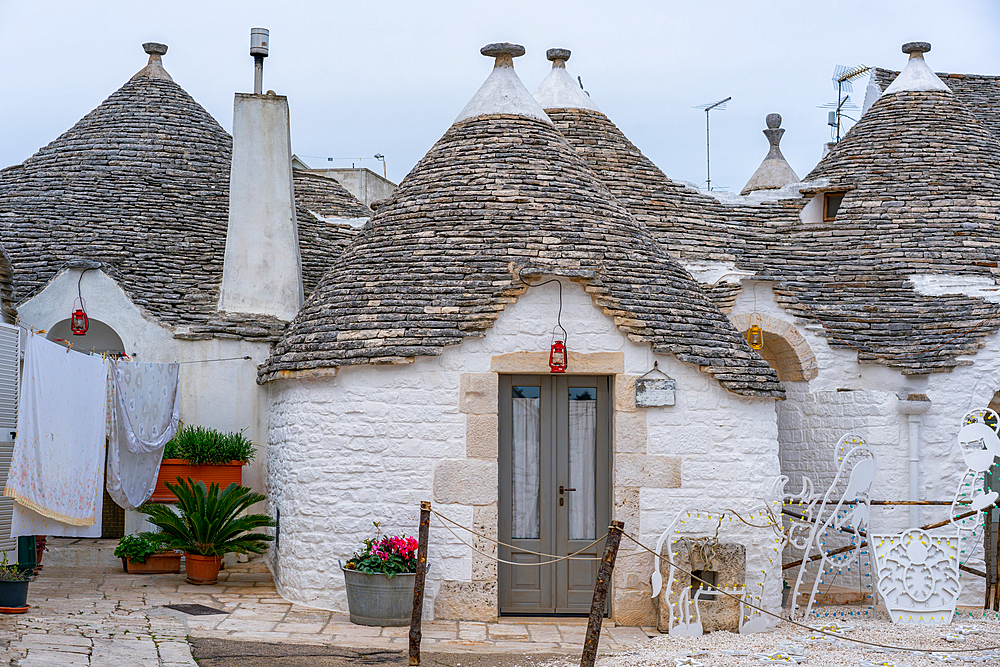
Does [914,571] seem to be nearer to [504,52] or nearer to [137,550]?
[504,52]

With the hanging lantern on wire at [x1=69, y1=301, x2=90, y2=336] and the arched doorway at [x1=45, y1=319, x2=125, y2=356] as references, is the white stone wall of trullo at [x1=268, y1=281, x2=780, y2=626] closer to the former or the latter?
the hanging lantern on wire at [x1=69, y1=301, x2=90, y2=336]

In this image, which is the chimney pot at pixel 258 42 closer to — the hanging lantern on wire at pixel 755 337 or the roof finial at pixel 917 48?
the hanging lantern on wire at pixel 755 337

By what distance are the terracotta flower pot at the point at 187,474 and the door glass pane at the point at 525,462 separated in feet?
11.6

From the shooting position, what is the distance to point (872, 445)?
36.9 feet

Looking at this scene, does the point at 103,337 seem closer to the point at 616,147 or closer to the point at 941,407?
the point at 616,147

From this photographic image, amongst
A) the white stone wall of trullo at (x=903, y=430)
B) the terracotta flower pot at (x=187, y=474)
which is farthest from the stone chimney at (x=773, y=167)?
the terracotta flower pot at (x=187, y=474)

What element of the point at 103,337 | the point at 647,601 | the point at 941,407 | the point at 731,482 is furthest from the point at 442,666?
the point at 103,337

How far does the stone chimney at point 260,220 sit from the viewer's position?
40.8ft

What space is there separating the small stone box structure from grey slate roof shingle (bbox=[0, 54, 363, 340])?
5.62 meters

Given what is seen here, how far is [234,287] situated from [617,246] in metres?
4.82

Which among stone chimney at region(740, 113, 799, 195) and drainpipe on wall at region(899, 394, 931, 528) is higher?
stone chimney at region(740, 113, 799, 195)

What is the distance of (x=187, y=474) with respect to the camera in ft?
36.9

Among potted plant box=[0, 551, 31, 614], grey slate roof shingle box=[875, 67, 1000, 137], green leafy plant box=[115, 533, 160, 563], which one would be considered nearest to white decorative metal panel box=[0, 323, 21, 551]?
potted plant box=[0, 551, 31, 614]

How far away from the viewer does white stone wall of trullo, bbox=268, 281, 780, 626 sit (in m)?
9.09
